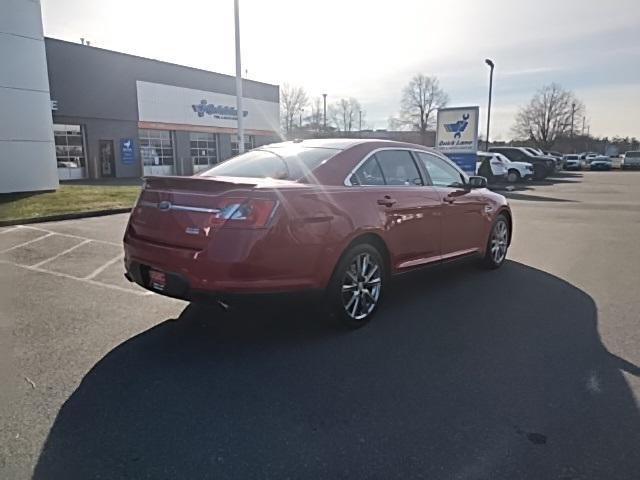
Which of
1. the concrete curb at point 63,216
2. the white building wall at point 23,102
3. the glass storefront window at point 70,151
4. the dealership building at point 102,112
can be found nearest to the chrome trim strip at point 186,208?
the concrete curb at point 63,216

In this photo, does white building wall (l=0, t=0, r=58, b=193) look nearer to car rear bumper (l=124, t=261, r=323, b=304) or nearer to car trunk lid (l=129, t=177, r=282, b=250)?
car trunk lid (l=129, t=177, r=282, b=250)

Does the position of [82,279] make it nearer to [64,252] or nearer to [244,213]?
[64,252]

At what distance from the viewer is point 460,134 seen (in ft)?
63.8

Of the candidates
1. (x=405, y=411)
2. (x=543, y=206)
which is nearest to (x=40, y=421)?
(x=405, y=411)

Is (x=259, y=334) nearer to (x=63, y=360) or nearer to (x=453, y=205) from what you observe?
(x=63, y=360)

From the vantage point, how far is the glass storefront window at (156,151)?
2992 cm

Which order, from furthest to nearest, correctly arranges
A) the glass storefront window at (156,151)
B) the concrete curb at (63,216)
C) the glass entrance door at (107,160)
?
the glass storefront window at (156,151), the glass entrance door at (107,160), the concrete curb at (63,216)

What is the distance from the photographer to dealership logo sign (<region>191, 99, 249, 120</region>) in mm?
33066

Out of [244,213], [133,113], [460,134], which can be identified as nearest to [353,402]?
[244,213]

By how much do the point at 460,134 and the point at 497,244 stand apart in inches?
560

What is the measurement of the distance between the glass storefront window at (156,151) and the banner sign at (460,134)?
61.6 ft

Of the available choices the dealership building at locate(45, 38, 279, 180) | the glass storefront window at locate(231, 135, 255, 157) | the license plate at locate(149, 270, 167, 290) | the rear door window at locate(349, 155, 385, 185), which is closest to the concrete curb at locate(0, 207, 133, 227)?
the license plate at locate(149, 270, 167, 290)

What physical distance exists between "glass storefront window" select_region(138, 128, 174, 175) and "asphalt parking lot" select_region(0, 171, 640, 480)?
26.2 meters

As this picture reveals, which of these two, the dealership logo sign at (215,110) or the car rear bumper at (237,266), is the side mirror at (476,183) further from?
the dealership logo sign at (215,110)
